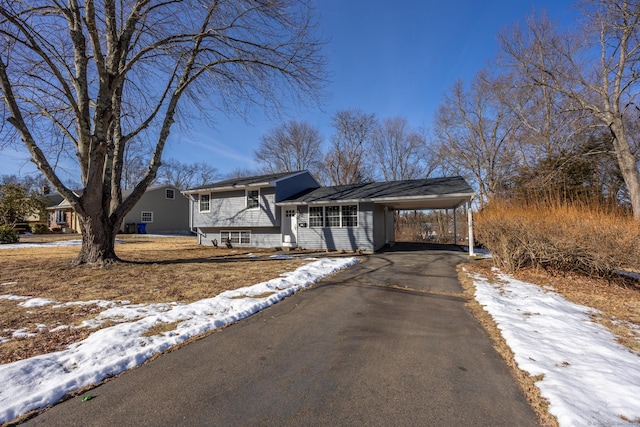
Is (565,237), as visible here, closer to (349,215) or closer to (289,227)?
(349,215)

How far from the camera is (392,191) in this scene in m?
14.2

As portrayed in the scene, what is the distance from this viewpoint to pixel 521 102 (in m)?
17.6

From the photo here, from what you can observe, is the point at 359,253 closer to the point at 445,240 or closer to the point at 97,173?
the point at 97,173

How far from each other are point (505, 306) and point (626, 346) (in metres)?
1.69

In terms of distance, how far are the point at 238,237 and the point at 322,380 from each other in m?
15.3

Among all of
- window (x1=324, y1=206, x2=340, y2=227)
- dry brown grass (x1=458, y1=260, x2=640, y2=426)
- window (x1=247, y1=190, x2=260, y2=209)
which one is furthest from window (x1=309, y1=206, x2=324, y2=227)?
dry brown grass (x1=458, y1=260, x2=640, y2=426)

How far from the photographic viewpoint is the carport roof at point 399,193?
12.5 meters

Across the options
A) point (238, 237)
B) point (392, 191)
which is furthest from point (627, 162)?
point (238, 237)

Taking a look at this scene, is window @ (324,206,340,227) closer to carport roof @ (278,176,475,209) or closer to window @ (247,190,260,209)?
carport roof @ (278,176,475,209)

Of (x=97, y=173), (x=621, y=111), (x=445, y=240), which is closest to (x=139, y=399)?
(x=97, y=173)

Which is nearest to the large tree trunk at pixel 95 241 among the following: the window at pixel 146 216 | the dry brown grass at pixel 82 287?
the dry brown grass at pixel 82 287

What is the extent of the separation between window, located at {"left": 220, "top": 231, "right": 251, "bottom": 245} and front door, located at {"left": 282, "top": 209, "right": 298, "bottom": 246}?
2441 millimetres

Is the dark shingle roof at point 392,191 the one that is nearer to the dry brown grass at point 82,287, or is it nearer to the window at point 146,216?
the dry brown grass at point 82,287

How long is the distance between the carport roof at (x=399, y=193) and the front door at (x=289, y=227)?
2.66 ft
